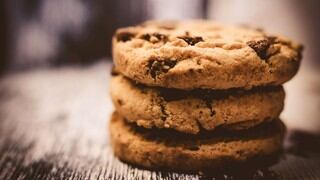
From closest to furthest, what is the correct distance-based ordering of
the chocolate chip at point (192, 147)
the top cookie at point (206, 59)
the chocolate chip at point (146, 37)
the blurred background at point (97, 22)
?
the top cookie at point (206, 59), the chocolate chip at point (192, 147), the chocolate chip at point (146, 37), the blurred background at point (97, 22)

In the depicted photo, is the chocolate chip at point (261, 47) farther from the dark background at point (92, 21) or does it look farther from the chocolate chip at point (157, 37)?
the dark background at point (92, 21)

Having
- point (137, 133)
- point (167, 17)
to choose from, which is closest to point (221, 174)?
point (137, 133)

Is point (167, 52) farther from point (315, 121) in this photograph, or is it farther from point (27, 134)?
point (315, 121)

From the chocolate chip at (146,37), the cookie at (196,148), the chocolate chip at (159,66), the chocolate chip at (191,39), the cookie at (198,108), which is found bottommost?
the cookie at (196,148)

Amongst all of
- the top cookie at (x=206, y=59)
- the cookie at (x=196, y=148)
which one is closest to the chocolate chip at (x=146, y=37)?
the top cookie at (x=206, y=59)

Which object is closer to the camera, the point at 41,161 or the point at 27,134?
the point at 41,161

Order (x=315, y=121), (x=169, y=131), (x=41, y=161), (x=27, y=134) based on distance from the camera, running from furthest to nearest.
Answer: (x=315, y=121), (x=27, y=134), (x=41, y=161), (x=169, y=131)
